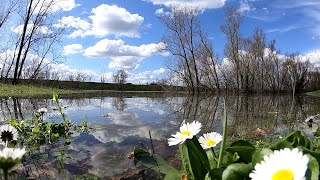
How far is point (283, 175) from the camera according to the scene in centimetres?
67

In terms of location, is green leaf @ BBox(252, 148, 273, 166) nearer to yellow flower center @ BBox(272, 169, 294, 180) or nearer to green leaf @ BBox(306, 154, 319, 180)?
green leaf @ BBox(306, 154, 319, 180)

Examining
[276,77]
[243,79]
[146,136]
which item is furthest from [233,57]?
[146,136]

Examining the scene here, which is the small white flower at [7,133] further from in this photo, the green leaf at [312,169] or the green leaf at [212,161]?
the green leaf at [312,169]

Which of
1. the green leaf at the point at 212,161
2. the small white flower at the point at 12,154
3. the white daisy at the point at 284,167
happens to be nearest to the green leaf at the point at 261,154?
the white daisy at the point at 284,167

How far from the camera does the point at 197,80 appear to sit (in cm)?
3600

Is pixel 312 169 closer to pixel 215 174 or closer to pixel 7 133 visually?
pixel 215 174

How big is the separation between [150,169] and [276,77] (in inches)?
1794

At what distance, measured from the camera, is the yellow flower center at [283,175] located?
0.65m

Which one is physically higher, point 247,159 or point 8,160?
point 8,160

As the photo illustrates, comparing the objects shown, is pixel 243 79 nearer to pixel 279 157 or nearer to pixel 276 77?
pixel 276 77

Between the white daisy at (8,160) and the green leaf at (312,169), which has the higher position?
the white daisy at (8,160)

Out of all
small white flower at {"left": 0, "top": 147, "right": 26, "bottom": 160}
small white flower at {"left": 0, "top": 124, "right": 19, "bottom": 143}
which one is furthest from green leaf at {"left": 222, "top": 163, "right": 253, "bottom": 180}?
small white flower at {"left": 0, "top": 124, "right": 19, "bottom": 143}

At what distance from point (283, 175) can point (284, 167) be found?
17 millimetres

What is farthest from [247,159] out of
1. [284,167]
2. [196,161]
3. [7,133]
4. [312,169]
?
[7,133]
